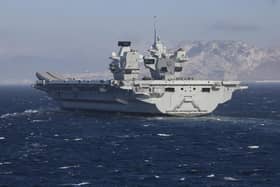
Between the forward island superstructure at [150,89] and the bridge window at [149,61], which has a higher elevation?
the bridge window at [149,61]

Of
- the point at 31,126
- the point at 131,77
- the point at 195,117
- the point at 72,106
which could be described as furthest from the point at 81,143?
the point at 72,106

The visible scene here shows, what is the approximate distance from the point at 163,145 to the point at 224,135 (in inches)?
356

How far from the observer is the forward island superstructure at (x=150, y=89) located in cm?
8131

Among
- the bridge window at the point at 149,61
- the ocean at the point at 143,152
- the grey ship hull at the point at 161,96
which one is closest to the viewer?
the ocean at the point at 143,152

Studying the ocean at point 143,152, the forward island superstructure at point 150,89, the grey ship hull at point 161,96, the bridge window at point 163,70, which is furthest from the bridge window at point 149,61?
the ocean at point 143,152

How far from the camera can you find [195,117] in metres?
83.1

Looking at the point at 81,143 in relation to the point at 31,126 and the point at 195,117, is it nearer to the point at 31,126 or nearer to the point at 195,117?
the point at 31,126

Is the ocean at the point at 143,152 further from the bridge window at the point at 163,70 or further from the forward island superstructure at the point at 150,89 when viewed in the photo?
the bridge window at the point at 163,70

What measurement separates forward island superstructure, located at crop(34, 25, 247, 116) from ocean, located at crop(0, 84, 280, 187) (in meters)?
1.91

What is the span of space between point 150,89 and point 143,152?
27.5 m

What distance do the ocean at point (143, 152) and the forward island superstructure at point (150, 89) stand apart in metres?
1.91

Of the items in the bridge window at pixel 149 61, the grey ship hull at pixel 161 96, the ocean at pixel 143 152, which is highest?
the bridge window at pixel 149 61

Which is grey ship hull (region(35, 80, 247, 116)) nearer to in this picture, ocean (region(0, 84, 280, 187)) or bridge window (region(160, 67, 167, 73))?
ocean (region(0, 84, 280, 187))

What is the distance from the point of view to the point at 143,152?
53.6 metres
